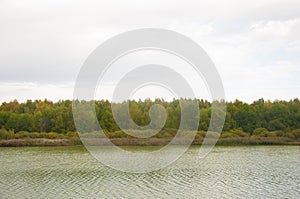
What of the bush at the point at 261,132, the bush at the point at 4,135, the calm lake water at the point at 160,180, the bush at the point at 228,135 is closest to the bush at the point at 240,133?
the bush at the point at 261,132

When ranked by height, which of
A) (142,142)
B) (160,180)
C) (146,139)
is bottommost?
(160,180)

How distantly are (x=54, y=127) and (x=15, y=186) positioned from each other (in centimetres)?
4128

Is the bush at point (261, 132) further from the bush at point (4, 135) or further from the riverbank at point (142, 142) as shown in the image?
the bush at point (4, 135)

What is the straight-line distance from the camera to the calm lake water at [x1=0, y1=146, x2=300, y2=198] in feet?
58.3

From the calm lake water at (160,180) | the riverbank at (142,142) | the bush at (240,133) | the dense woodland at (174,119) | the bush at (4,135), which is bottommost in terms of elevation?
the calm lake water at (160,180)

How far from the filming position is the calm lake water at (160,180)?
17.8 m

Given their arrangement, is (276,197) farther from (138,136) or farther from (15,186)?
(138,136)

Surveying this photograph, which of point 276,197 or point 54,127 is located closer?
point 276,197

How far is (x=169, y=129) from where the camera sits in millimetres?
53344

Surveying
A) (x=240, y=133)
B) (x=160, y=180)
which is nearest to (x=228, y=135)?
(x=240, y=133)

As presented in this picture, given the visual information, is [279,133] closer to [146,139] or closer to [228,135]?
[228,135]

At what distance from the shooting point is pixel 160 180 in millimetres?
21297

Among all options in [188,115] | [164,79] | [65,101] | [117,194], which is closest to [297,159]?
[164,79]

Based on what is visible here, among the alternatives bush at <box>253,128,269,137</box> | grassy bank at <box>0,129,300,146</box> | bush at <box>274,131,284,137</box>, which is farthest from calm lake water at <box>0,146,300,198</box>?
bush at <box>253,128,269,137</box>
